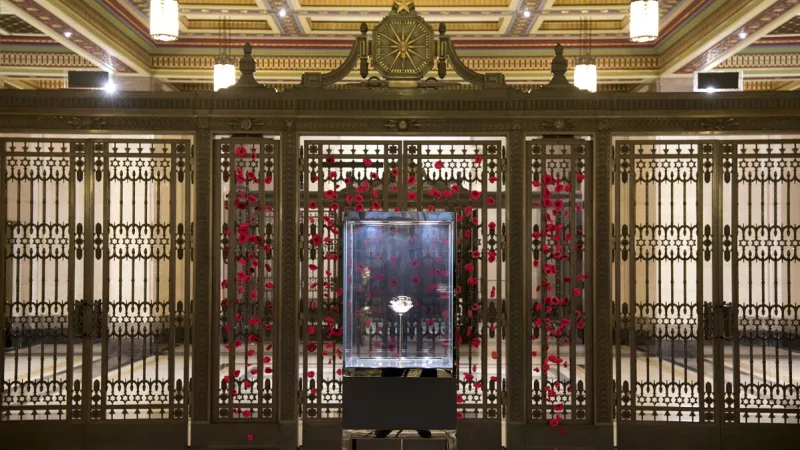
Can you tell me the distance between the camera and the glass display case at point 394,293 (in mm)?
5297

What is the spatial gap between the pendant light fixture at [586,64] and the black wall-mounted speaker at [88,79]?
546cm

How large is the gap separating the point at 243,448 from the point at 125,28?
22.5 ft

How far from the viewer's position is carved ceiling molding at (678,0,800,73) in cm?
859

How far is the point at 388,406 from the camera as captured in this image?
206 inches

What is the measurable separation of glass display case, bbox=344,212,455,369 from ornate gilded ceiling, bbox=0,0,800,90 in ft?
18.4

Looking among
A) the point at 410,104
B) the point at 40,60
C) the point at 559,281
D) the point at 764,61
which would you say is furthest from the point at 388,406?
the point at 764,61

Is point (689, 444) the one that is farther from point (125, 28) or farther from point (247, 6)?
point (125, 28)

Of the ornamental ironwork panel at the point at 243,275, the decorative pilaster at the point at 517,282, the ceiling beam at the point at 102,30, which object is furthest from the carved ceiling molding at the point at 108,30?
the decorative pilaster at the point at 517,282

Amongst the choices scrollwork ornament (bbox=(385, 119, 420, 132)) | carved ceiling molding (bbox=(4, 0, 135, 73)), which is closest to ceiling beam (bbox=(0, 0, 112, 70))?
carved ceiling molding (bbox=(4, 0, 135, 73))

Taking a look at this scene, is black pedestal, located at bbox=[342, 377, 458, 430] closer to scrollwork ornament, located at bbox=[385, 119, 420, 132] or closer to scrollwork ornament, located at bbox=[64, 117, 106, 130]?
scrollwork ornament, located at bbox=[385, 119, 420, 132]

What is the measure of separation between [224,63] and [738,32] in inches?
257

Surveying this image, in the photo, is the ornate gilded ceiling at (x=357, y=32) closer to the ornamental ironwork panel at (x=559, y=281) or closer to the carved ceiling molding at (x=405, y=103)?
the carved ceiling molding at (x=405, y=103)

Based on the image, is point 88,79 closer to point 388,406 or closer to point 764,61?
point 388,406

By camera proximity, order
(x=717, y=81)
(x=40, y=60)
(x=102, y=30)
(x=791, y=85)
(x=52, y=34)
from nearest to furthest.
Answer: (x=717, y=81) < (x=52, y=34) < (x=102, y=30) < (x=40, y=60) < (x=791, y=85)
